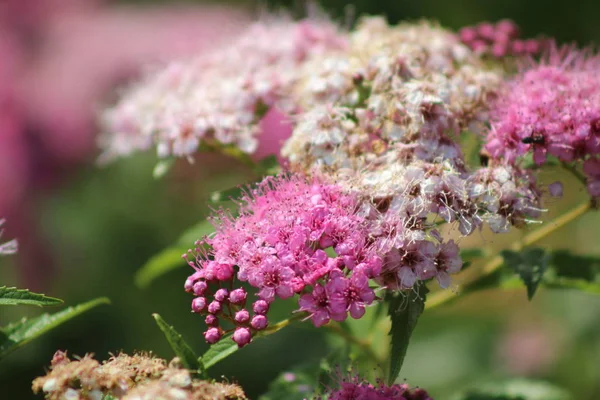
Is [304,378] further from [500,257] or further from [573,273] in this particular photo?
[573,273]

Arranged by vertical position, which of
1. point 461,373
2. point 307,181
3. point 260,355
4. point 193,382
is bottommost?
point 461,373

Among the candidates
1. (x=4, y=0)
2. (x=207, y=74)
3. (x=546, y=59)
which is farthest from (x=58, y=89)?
(x=546, y=59)

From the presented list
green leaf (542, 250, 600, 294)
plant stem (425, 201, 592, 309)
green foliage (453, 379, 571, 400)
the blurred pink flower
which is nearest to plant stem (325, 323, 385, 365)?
plant stem (425, 201, 592, 309)

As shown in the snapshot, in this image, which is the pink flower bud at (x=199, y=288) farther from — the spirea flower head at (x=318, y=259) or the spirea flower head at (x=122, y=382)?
the spirea flower head at (x=122, y=382)

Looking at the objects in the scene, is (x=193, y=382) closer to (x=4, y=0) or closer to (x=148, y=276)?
(x=148, y=276)

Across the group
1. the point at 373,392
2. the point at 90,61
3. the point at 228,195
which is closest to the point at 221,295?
the point at 373,392

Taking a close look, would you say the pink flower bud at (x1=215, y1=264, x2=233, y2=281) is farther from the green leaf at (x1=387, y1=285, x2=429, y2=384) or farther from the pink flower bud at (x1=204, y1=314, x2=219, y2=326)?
the green leaf at (x1=387, y1=285, x2=429, y2=384)

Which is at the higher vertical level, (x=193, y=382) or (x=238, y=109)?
(x=238, y=109)
